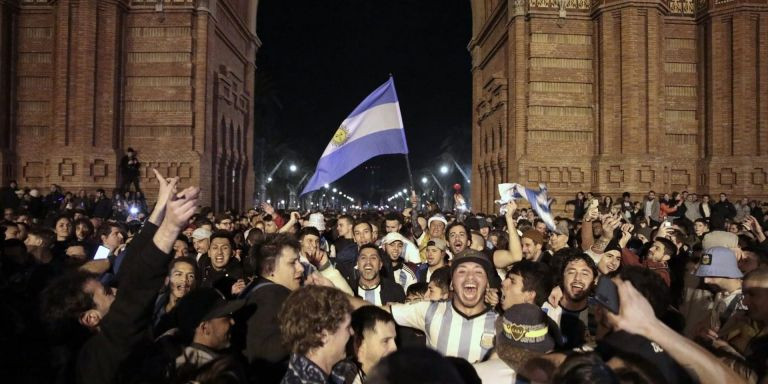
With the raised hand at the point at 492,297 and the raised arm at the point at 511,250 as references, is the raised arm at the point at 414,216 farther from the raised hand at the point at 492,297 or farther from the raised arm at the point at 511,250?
the raised hand at the point at 492,297

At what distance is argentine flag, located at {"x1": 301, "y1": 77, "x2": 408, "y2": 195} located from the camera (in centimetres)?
1131

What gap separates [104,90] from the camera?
24.5 m

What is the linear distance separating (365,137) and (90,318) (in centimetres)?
784

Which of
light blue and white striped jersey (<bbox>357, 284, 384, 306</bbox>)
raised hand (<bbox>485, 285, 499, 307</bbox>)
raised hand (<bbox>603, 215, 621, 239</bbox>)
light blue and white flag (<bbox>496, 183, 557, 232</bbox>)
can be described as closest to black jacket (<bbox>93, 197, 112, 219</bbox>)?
light blue and white flag (<bbox>496, 183, 557, 232</bbox>)

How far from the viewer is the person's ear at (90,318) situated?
404cm

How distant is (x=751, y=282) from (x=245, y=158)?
31.2 meters

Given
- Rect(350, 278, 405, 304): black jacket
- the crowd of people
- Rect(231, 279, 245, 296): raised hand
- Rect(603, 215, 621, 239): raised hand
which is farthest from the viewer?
Rect(603, 215, 621, 239): raised hand

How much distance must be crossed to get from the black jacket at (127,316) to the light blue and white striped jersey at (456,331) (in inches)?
81.1

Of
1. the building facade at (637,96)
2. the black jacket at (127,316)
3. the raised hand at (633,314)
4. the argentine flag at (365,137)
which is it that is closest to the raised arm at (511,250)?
the argentine flag at (365,137)

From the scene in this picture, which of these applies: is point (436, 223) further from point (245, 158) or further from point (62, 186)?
point (245, 158)

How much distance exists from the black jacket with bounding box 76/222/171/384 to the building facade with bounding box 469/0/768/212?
23126 mm

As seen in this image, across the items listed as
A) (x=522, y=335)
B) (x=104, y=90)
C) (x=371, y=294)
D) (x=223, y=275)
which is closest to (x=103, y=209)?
(x=104, y=90)

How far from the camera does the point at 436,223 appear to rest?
10.8 meters

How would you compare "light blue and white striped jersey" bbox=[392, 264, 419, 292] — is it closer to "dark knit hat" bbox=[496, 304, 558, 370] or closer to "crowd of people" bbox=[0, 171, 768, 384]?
"crowd of people" bbox=[0, 171, 768, 384]
